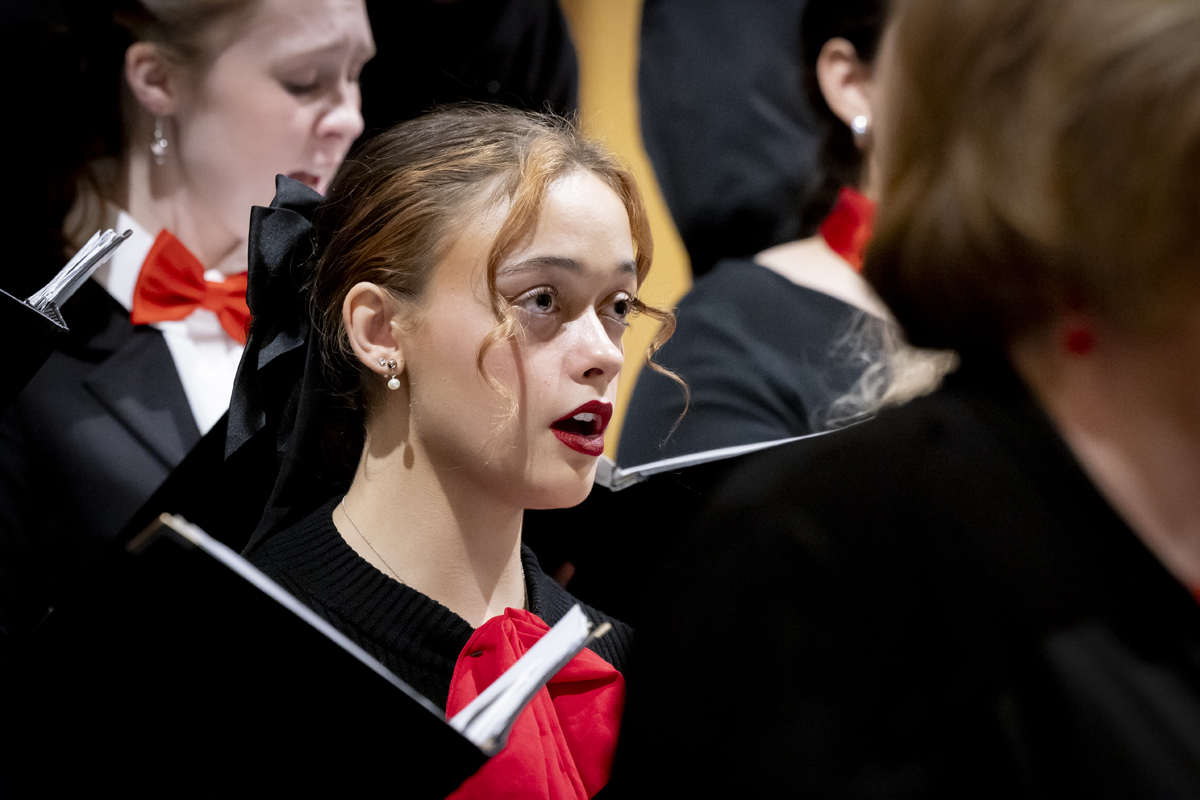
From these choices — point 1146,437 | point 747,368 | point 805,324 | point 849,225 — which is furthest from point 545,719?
point 849,225

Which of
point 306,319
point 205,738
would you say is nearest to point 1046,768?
point 205,738

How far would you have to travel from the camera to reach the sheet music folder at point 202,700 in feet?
→ 2.32

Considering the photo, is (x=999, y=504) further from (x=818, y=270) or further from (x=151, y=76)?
(x=151, y=76)

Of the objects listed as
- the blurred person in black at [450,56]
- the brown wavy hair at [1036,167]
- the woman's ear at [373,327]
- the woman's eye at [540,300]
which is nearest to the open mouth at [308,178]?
the blurred person in black at [450,56]

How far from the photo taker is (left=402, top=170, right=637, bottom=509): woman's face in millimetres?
1074

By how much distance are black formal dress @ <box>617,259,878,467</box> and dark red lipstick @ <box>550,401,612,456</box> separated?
1.28 feet

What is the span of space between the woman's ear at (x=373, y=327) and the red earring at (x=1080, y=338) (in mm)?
678

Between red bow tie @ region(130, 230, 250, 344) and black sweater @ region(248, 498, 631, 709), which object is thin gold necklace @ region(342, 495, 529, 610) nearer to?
black sweater @ region(248, 498, 631, 709)

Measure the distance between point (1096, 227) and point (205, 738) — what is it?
0.58 metres

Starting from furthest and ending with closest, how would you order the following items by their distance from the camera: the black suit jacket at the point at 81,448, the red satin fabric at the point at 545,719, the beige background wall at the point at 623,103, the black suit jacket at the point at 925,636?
the beige background wall at the point at 623,103, the black suit jacket at the point at 81,448, the red satin fabric at the point at 545,719, the black suit jacket at the point at 925,636

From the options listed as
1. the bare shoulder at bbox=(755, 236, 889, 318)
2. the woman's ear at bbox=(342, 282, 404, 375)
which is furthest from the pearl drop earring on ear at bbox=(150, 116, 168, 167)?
the bare shoulder at bbox=(755, 236, 889, 318)

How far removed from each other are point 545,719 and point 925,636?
495 millimetres

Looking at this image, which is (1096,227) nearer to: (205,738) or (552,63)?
(205,738)

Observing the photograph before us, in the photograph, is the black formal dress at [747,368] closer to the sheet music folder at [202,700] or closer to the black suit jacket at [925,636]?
the sheet music folder at [202,700]
